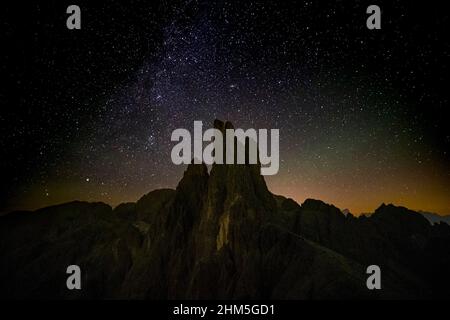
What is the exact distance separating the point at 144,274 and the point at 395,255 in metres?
38.6

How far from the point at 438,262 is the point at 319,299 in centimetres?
2959

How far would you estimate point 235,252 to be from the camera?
43.4m

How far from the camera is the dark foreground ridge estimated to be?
4075cm

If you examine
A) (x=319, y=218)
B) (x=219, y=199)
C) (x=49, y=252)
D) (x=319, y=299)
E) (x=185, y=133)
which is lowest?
(x=49, y=252)

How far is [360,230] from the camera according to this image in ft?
192

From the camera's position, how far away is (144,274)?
5109cm

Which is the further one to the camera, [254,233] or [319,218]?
[319,218]

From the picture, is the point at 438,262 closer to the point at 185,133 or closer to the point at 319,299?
the point at 319,299

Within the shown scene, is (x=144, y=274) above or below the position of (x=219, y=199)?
below

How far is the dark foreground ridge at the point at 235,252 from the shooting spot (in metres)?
40.8

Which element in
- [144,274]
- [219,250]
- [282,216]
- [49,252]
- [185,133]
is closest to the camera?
[185,133]

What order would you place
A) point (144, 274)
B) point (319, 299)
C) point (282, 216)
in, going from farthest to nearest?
point (282, 216) → point (144, 274) → point (319, 299)
